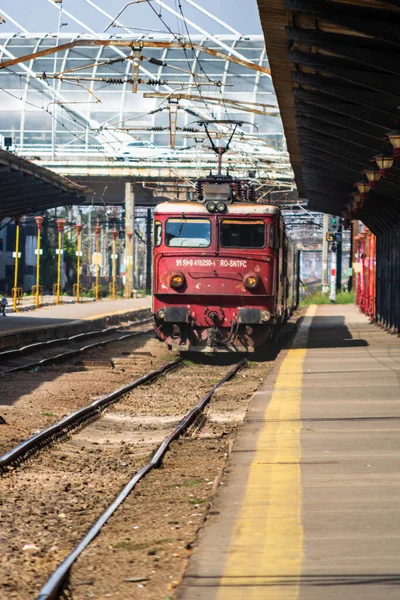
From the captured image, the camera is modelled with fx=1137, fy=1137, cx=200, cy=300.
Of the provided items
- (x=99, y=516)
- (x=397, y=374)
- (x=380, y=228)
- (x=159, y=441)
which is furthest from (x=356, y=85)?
(x=380, y=228)

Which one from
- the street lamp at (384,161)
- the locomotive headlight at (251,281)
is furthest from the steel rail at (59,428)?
the street lamp at (384,161)

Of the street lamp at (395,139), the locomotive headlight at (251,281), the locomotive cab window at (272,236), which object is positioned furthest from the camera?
the locomotive cab window at (272,236)

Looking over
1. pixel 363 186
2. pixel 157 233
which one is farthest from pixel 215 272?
pixel 363 186

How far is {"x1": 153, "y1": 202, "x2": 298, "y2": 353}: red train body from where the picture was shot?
2105 cm

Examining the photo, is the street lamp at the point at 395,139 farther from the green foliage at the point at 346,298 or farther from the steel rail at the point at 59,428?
the green foliage at the point at 346,298

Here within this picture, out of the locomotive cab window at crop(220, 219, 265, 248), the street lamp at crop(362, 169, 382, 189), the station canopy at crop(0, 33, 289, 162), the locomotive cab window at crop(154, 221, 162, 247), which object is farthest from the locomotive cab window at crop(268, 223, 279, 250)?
the station canopy at crop(0, 33, 289, 162)

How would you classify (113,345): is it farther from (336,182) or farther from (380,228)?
(380,228)

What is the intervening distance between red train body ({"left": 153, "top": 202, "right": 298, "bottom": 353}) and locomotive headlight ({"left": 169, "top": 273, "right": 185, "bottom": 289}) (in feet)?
0.06

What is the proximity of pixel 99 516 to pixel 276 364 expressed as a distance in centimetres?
1201

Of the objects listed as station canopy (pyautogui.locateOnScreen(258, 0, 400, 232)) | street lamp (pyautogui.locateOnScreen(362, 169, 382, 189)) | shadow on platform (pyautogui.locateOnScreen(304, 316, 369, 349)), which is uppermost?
station canopy (pyautogui.locateOnScreen(258, 0, 400, 232))

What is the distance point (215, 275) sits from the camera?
21172mm

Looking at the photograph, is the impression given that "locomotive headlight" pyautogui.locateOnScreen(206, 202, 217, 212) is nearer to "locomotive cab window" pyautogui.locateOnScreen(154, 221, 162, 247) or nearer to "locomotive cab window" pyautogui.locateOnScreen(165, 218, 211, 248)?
"locomotive cab window" pyautogui.locateOnScreen(165, 218, 211, 248)

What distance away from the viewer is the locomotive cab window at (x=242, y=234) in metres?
21.4

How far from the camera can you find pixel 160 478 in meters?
9.35
